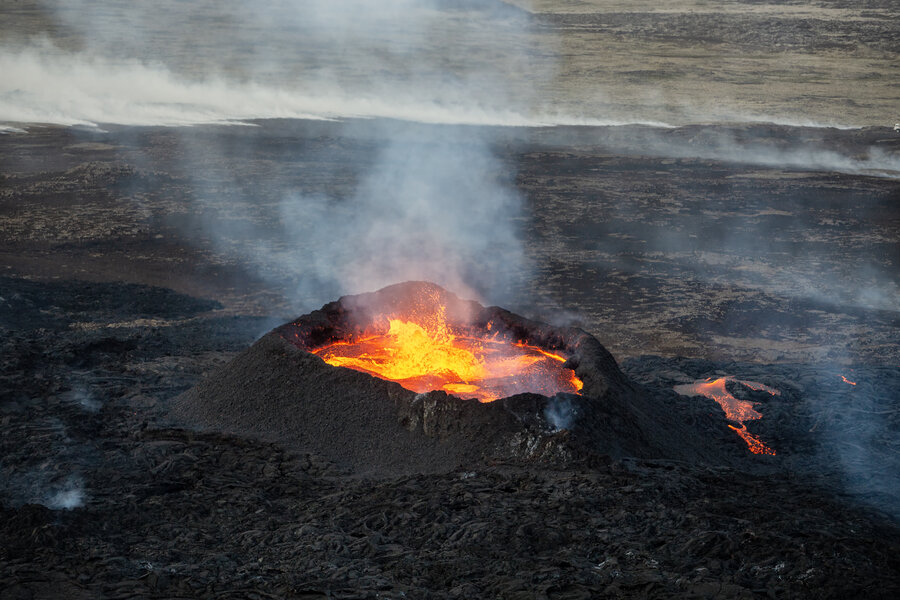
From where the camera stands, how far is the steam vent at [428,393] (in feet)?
29.8

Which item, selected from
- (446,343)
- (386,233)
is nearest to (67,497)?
(446,343)

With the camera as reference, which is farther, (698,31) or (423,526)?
(698,31)

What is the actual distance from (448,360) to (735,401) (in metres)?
3.42

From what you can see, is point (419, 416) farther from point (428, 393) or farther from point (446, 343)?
point (446, 343)

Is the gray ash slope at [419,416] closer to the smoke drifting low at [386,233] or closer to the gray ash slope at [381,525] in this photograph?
the gray ash slope at [381,525]

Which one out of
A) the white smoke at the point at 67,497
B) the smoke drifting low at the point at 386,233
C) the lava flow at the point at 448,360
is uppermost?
the lava flow at the point at 448,360

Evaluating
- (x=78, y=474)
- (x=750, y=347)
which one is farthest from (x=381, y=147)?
(x=78, y=474)

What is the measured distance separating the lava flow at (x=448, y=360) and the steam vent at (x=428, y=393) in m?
0.02

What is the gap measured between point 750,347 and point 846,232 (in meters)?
8.10

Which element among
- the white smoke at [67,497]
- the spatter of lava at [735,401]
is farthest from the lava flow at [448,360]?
the white smoke at [67,497]

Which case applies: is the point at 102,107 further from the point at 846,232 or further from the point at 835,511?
the point at 835,511

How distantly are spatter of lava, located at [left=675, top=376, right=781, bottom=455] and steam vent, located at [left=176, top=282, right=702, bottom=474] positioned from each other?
90 cm

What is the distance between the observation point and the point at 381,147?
95.2 ft

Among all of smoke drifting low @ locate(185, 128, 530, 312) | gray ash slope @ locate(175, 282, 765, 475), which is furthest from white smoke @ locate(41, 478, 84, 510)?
smoke drifting low @ locate(185, 128, 530, 312)
